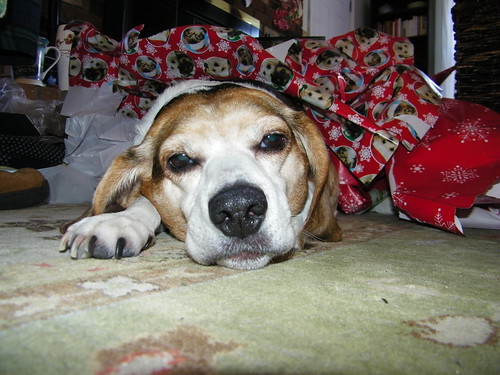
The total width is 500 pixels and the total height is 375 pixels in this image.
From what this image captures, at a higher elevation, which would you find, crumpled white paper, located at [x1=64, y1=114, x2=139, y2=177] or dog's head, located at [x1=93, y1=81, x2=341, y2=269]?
crumpled white paper, located at [x1=64, y1=114, x2=139, y2=177]

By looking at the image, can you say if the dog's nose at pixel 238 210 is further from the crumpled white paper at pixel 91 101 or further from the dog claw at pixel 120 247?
the crumpled white paper at pixel 91 101

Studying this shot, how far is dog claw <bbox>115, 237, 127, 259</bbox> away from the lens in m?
1.27

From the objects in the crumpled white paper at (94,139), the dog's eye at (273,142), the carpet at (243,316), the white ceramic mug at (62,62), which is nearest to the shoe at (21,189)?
the crumpled white paper at (94,139)

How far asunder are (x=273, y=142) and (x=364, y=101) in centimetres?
120

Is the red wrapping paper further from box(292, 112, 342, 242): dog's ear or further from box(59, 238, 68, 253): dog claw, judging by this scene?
box(59, 238, 68, 253): dog claw

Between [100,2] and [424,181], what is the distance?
4.49 metres

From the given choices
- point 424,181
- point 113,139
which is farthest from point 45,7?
point 424,181

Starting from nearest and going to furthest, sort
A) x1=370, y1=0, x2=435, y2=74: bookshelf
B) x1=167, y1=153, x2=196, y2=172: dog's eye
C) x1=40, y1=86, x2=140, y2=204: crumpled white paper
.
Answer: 1. x1=167, y1=153, x2=196, y2=172: dog's eye
2. x1=40, y1=86, x2=140, y2=204: crumpled white paper
3. x1=370, y1=0, x2=435, y2=74: bookshelf

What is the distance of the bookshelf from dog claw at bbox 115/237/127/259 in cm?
845

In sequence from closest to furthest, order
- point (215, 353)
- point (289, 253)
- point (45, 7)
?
point (215, 353) → point (289, 253) → point (45, 7)

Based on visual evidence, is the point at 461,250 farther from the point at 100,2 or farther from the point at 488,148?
the point at 100,2

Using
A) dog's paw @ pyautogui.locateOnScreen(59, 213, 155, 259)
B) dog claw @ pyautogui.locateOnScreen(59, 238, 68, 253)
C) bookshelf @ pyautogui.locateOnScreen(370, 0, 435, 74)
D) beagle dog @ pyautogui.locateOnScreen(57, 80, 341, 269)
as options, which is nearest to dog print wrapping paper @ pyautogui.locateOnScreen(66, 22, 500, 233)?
beagle dog @ pyautogui.locateOnScreen(57, 80, 341, 269)

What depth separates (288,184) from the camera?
165cm

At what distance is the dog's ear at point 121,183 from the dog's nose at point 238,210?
0.64 metres
